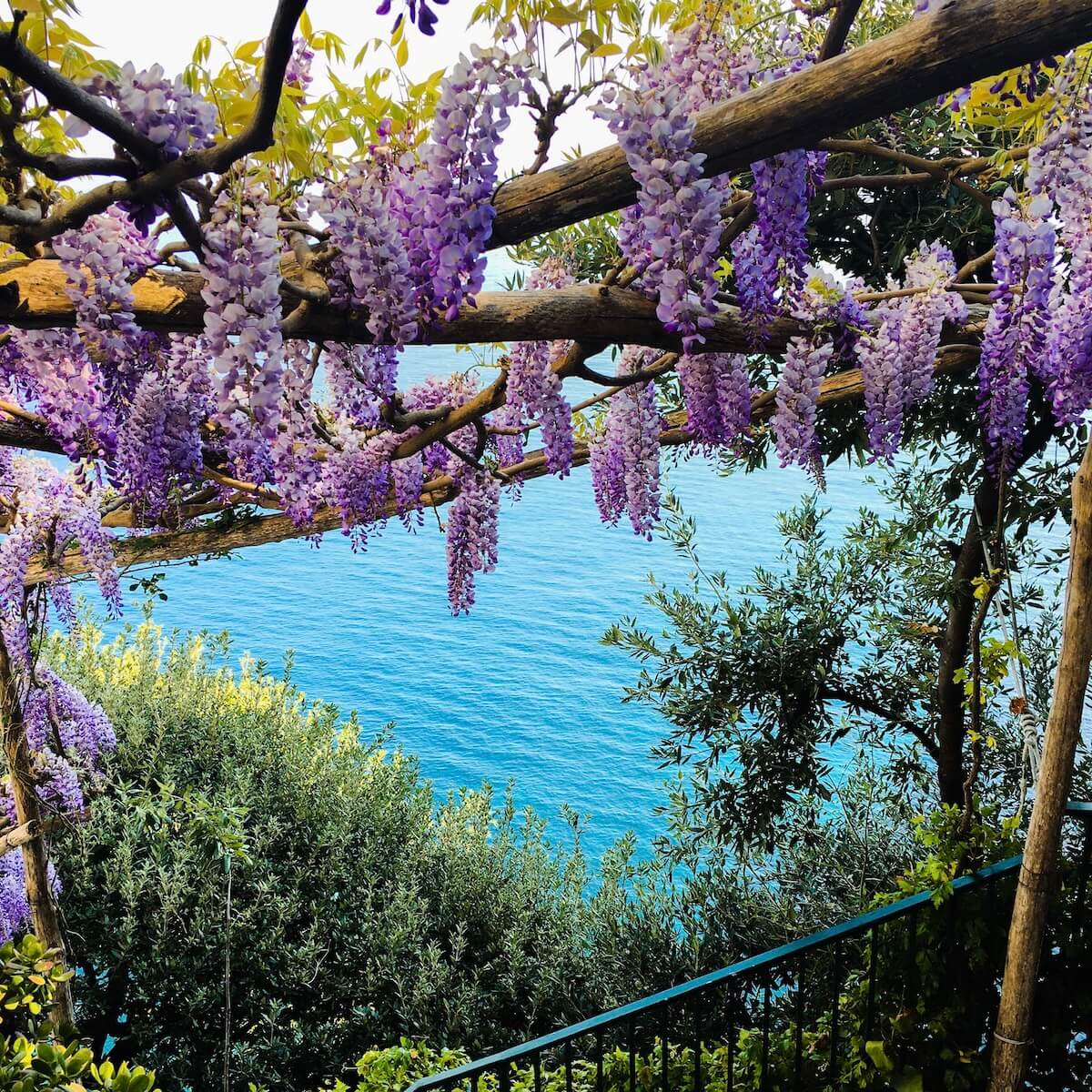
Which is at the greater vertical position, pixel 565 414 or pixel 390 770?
pixel 565 414

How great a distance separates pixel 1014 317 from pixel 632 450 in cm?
99

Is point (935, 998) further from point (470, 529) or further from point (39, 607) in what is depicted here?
point (39, 607)

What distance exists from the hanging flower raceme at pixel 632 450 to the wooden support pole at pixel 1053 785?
1.10m

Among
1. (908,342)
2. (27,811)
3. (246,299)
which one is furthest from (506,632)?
(246,299)

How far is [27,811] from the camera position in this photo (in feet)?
10.7

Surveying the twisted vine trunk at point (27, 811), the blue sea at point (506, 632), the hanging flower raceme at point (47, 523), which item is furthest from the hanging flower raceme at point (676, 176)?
the blue sea at point (506, 632)

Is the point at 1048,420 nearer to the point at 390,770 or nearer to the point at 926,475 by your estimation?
the point at 926,475

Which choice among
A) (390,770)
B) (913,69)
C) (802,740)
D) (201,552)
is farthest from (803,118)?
(390,770)

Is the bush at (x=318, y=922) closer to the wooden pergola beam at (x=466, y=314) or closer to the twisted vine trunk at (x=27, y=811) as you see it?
the twisted vine trunk at (x=27, y=811)

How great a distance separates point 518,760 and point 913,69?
7.88m

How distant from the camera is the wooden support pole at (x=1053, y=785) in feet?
6.21

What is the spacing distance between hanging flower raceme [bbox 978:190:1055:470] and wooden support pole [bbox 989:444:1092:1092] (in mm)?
431

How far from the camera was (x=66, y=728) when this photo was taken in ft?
14.1

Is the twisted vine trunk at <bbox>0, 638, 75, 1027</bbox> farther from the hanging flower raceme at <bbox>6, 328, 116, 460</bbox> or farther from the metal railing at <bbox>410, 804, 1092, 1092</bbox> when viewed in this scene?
the metal railing at <bbox>410, 804, 1092, 1092</bbox>
